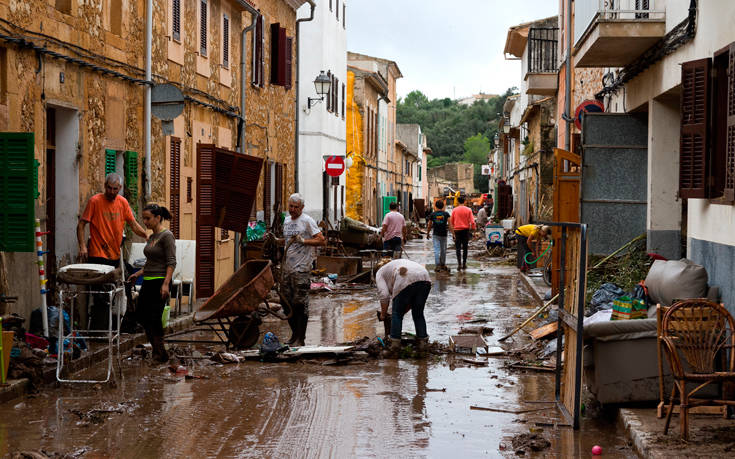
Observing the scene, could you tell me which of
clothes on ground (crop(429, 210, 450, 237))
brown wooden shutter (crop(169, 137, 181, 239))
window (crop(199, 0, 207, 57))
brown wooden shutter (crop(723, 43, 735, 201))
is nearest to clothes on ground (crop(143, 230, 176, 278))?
brown wooden shutter (crop(169, 137, 181, 239))

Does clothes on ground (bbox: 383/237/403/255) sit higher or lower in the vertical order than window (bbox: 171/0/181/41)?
lower

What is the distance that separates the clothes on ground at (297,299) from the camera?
12.6 m

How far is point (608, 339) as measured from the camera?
8305 mm

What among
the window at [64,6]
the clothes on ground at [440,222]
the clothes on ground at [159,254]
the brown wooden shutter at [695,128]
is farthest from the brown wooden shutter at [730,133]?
the clothes on ground at [440,222]

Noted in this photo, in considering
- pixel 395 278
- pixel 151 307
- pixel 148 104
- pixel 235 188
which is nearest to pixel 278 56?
pixel 235 188

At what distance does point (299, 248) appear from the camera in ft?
41.7

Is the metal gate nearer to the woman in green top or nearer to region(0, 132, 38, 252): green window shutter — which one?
the woman in green top

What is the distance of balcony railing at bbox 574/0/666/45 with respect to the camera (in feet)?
41.5

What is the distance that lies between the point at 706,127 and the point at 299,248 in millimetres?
5406

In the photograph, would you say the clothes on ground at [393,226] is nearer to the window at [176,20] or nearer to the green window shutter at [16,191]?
the window at [176,20]

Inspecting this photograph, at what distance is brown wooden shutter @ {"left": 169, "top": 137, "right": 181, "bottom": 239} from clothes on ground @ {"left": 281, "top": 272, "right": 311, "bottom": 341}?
4433 millimetres

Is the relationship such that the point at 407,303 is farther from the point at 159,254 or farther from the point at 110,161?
the point at 110,161

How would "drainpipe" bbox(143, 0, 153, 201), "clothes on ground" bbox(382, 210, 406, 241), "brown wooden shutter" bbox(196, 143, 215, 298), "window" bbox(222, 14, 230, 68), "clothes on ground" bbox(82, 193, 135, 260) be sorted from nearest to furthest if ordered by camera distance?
"clothes on ground" bbox(82, 193, 135, 260)
"drainpipe" bbox(143, 0, 153, 201)
"brown wooden shutter" bbox(196, 143, 215, 298)
"window" bbox(222, 14, 230, 68)
"clothes on ground" bbox(382, 210, 406, 241)

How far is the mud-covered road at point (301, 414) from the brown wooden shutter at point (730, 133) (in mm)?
2491
